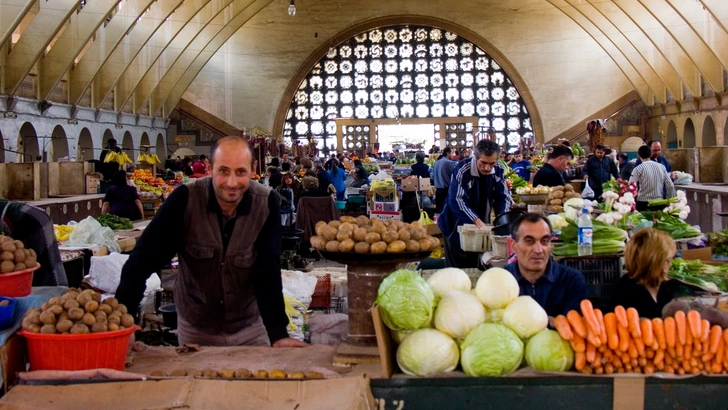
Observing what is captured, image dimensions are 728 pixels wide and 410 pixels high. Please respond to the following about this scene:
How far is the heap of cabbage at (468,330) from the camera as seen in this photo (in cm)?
258

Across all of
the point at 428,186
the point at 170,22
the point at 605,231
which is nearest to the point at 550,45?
the point at 170,22

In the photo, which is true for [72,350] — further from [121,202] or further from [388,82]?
[388,82]

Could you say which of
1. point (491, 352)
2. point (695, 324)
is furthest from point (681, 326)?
point (491, 352)

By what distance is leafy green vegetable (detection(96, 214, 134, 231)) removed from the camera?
28.8 feet

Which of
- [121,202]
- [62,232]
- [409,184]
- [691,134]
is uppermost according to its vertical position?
[691,134]

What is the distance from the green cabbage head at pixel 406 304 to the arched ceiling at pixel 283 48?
15225mm

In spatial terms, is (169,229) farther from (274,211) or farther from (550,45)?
(550,45)

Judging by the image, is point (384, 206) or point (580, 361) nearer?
point (580, 361)

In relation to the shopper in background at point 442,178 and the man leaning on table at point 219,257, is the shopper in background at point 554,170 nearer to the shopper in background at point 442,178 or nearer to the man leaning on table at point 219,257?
the shopper in background at point 442,178

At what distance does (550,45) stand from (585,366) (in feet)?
99.6

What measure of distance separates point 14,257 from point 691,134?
87.3 feet

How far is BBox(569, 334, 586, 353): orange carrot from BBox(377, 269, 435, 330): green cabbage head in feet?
1.53

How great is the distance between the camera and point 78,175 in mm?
13086

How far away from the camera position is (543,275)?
355cm
